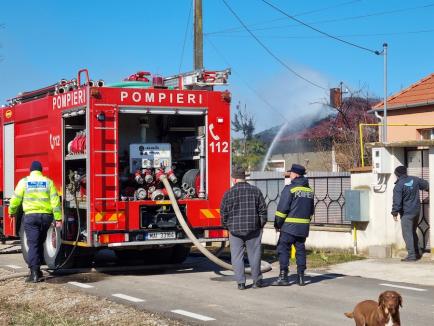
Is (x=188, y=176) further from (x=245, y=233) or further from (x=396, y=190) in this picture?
(x=396, y=190)

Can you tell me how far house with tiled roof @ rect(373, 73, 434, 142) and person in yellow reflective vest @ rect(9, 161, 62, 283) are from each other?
484 inches

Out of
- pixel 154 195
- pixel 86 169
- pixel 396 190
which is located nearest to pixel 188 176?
pixel 154 195

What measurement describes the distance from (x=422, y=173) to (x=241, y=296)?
5554mm

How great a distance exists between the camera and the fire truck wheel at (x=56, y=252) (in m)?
12.3

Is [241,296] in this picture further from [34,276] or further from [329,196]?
[329,196]

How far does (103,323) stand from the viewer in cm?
810

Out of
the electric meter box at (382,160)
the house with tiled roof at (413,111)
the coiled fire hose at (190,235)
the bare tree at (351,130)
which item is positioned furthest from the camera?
the bare tree at (351,130)

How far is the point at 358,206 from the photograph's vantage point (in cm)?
1409

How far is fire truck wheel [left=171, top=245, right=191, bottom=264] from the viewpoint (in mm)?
13438

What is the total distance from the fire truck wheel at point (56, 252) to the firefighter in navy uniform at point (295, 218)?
3.54 meters

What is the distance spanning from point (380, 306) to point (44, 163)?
7.86 meters

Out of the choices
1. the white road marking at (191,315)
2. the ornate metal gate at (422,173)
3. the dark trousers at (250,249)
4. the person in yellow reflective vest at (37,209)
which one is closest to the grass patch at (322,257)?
the ornate metal gate at (422,173)

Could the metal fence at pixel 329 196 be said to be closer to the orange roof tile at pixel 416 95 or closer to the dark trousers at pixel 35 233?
the dark trousers at pixel 35 233

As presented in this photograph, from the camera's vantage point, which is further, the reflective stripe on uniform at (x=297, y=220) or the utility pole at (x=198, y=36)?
the utility pole at (x=198, y=36)
